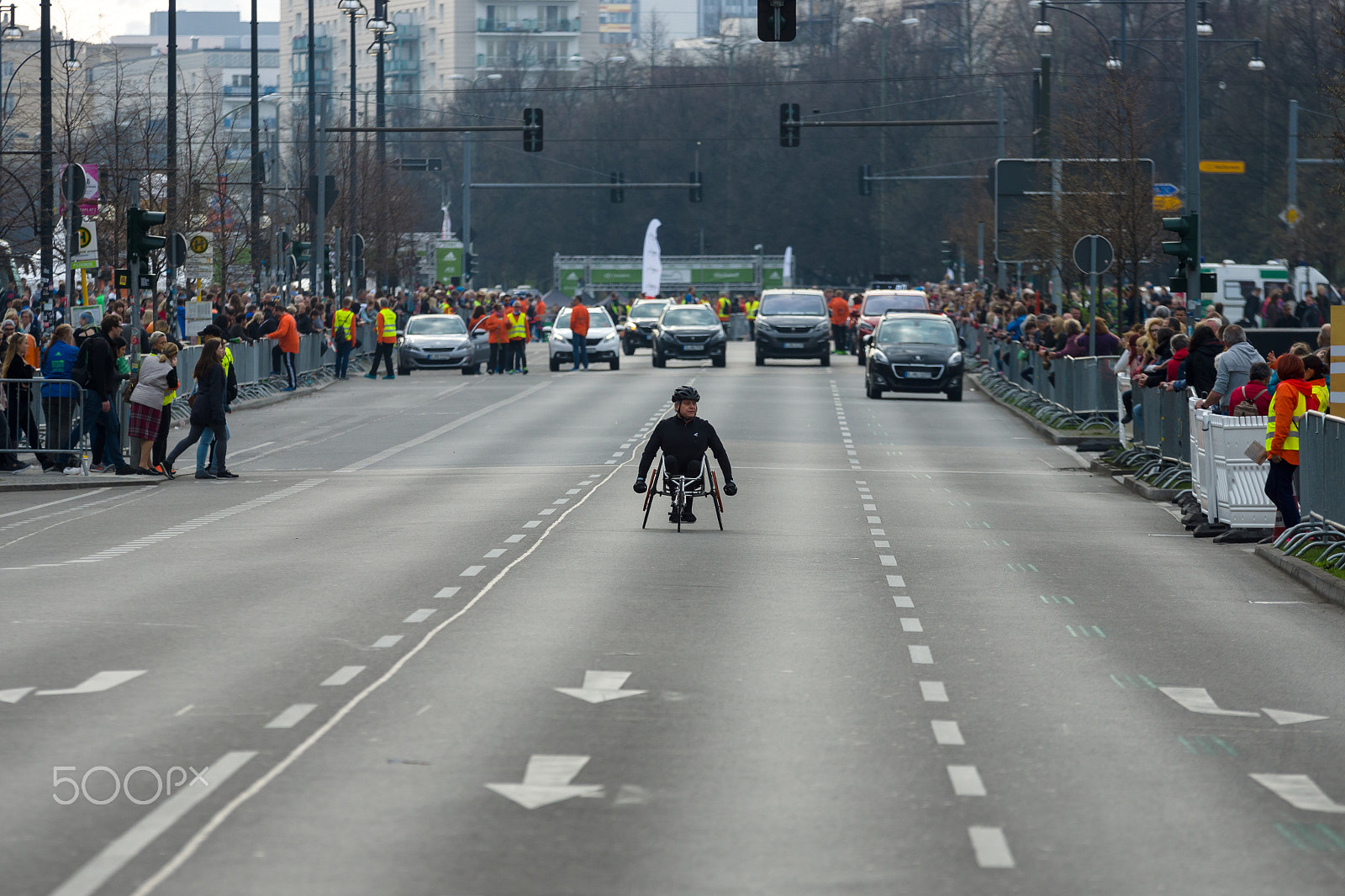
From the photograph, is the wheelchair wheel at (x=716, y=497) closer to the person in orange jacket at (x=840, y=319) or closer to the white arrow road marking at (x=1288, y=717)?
the white arrow road marking at (x=1288, y=717)

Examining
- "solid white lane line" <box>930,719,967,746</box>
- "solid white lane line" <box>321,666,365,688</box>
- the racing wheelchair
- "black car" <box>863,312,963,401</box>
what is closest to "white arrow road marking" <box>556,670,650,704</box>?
"solid white lane line" <box>321,666,365,688</box>

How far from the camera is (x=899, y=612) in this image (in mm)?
13820

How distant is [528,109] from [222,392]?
866 inches

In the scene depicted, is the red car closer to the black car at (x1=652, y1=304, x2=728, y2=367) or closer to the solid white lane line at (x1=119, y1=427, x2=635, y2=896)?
the black car at (x1=652, y1=304, x2=728, y2=367)

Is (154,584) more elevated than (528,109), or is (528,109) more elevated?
(528,109)

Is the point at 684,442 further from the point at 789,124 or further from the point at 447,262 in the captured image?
the point at 447,262

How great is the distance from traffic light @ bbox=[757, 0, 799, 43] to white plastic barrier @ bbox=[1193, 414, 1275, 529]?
6.49 m

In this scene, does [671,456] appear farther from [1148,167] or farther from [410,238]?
[410,238]

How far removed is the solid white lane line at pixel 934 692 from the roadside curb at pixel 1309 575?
505cm

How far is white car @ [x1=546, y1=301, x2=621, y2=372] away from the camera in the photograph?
179ft

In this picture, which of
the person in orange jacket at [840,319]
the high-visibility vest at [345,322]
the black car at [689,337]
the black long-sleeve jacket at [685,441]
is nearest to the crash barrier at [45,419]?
the black long-sleeve jacket at [685,441]

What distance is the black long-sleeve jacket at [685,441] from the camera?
19.2m

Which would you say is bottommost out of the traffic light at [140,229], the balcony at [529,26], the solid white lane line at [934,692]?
the solid white lane line at [934,692]

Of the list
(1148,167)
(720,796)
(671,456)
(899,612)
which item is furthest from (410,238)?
(720,796)
